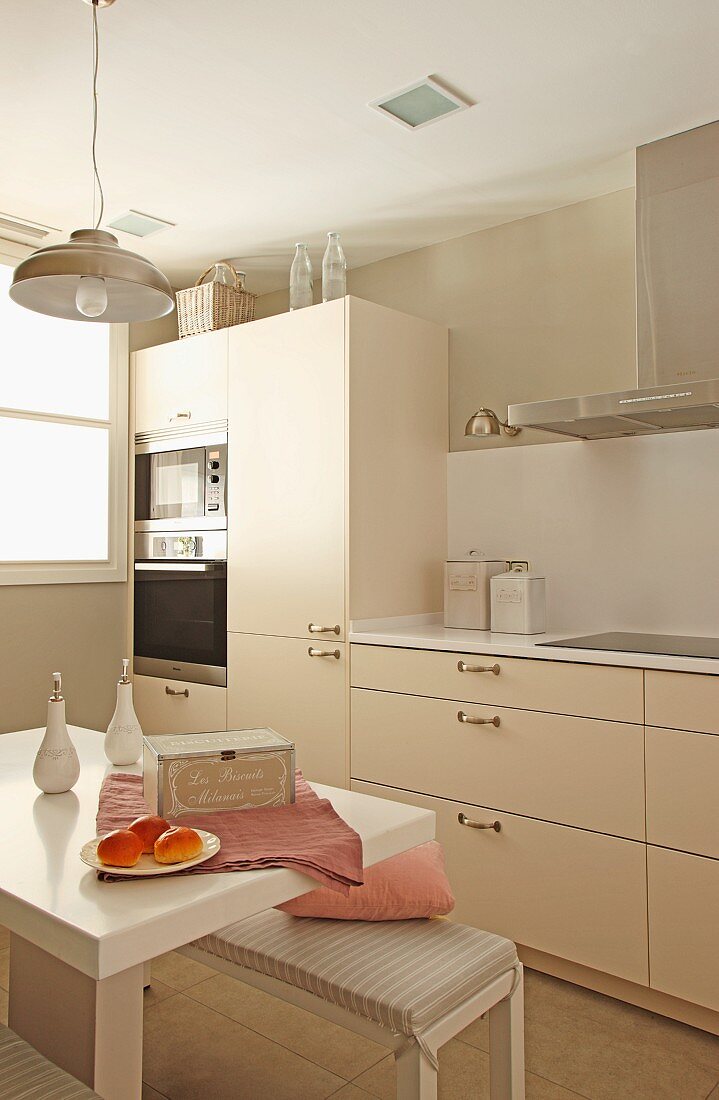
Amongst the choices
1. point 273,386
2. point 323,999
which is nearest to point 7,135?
point 273,386

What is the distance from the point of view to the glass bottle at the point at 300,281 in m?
3.19

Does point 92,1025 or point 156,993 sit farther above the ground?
point 92,1025

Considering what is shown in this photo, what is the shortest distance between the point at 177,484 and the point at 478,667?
167cm

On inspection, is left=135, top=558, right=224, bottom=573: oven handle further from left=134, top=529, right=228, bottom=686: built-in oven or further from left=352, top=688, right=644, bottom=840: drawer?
left=352, top=688, right=644, bottom=840: drawer

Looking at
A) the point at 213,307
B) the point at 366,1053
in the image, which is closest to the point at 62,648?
the point at 213,307

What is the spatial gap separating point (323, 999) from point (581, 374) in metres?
2.22

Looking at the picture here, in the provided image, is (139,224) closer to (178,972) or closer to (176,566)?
(176,566)

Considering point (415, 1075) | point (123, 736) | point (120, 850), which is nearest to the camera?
point (120, 850)

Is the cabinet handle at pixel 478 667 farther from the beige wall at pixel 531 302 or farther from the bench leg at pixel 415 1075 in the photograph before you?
the bench leg at pixel 415 1075

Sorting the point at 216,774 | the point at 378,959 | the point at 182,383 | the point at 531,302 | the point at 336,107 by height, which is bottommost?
the point at 378,959

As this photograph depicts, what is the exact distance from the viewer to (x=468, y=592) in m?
2.95

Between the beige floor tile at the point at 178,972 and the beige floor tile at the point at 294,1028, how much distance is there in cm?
4

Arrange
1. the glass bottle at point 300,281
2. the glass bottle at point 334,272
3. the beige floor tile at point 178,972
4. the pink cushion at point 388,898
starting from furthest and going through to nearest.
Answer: the glass bottle at point 300,281 → the glass bottle at point 334,272 → the beige floor tile at point 178,972 → the pink cushion at point 388,898

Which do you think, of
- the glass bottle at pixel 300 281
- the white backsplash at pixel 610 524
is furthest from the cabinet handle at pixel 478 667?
the glass bottle at pixel 300 281
